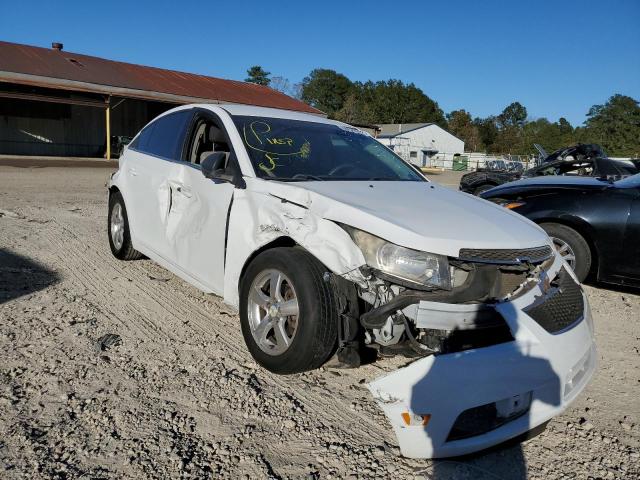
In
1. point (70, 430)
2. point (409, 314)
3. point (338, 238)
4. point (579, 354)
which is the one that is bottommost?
point (70, 430)

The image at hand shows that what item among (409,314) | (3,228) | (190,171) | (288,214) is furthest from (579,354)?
(3,228)

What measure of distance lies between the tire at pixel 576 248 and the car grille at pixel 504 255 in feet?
8.68

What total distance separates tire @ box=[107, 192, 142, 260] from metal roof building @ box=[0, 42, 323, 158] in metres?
20.9

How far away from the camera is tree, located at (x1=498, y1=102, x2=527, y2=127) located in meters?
111

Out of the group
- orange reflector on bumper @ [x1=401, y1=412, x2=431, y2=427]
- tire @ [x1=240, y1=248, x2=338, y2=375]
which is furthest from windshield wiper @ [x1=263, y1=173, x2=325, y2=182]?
orange reflector on bumper @ [x1=401, y1=412, x2=431, y2=427]

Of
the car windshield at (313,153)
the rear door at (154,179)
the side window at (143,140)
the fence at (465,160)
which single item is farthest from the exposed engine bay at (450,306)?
the fence at (465,160)

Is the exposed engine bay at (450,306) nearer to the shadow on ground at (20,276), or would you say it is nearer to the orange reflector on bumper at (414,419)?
the orange reflector on bumper at (414,419)

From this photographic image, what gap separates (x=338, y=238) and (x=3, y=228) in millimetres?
5914

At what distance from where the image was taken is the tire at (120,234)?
5.40 meters

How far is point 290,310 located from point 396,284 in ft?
2.21

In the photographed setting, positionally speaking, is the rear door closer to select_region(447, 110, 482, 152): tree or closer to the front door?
the front door

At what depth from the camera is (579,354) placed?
272 cm

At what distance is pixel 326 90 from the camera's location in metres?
88.6

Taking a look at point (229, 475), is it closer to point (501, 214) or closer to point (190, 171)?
point (501, 214)
